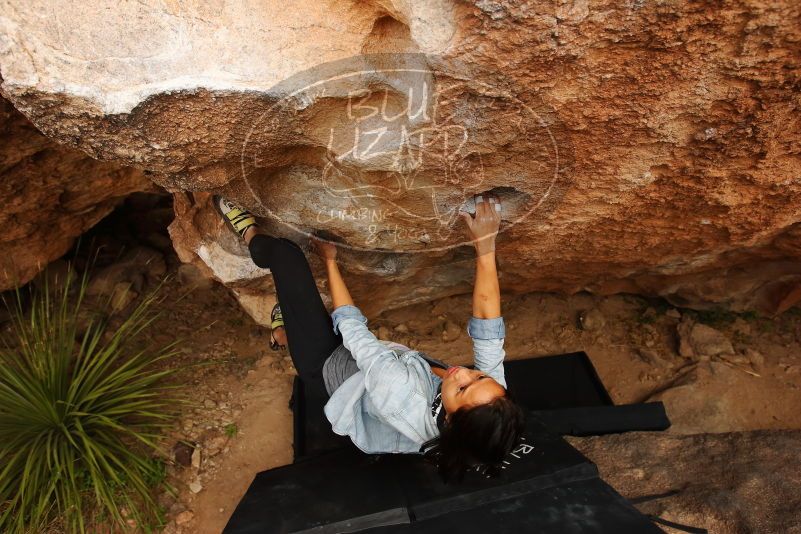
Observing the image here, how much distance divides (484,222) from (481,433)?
807 millimetres

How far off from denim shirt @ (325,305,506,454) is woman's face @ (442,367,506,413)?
0.29ft

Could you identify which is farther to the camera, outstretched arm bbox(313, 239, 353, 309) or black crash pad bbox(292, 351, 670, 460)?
black crash pad bbox(292, 351, 670, 460)

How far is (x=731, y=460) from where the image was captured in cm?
228

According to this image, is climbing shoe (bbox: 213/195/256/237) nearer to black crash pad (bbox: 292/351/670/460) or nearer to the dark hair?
black crash pad (bbox: 292/351/670/460)

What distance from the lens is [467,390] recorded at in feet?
5.21

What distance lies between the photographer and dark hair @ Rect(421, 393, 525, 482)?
1.53m

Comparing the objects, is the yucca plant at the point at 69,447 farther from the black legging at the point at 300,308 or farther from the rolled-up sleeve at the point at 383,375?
the rolled-up sleeve at the point at 383,375

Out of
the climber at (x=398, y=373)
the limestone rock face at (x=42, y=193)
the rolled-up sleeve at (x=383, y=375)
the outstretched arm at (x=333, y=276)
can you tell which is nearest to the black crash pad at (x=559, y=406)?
the climber at (x=398, y=373)

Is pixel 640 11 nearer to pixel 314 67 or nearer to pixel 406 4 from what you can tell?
pixel 406 4

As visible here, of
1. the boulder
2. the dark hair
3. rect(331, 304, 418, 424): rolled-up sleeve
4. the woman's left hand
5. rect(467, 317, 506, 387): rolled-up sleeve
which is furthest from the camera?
the boulder

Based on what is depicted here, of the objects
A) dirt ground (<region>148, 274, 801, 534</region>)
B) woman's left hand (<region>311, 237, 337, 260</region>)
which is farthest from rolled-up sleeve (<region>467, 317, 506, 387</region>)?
dirt ground (<region>148, 274, 801, 534</region>)

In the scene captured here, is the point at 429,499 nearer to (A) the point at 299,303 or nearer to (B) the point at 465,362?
(A) the point at 299,303

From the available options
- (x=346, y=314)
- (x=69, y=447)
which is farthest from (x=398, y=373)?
(x=69, y=447)

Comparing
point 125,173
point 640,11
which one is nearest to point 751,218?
point 640,11
